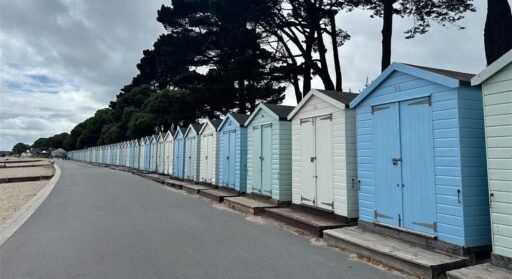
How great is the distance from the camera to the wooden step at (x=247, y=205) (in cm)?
1030

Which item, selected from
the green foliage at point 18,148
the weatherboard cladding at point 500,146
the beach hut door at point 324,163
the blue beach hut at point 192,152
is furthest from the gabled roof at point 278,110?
the green foliage at point 18,148

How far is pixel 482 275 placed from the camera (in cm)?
454

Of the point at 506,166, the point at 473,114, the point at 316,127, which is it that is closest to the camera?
the point at 506,166

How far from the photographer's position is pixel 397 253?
5.54m

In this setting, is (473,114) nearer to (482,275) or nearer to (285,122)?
(482,275)

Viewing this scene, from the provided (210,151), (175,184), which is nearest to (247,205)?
(210,151)

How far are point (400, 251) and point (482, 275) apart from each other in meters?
1.25

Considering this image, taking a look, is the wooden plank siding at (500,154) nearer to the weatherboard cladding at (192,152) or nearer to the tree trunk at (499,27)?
the tree trunk at (499,27)

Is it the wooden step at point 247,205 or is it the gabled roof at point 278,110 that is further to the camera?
the gabled roof at point 278,110

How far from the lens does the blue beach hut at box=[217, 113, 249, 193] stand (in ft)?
44.2

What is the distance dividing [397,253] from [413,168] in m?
1.47

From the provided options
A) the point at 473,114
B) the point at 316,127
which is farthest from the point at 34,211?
the point at 473,114

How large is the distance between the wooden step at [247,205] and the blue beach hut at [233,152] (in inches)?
56.8

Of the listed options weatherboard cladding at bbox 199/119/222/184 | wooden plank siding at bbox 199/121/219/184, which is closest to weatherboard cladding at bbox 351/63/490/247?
Answer: wooden plank siding at bbox 199/121/219/184
